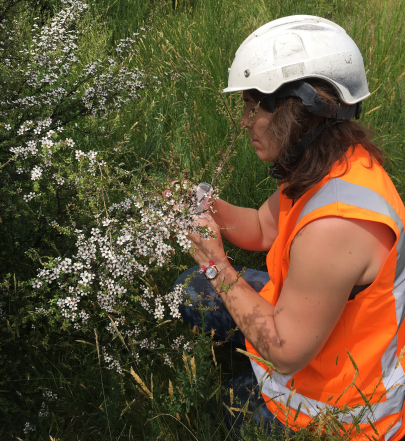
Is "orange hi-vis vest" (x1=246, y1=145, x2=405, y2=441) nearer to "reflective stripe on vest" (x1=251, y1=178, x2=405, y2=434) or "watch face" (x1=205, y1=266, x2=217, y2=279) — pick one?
"reflective stripe on vest" (x1=251, y1=178, x2=405, y2=434)

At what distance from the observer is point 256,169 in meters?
3.54

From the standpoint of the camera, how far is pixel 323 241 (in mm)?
1665

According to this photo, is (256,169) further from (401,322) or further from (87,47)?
(87,47)

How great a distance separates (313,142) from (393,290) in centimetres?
79

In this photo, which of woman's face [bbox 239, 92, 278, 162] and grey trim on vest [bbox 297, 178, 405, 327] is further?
woman's face [bbox 239, 92, 278, 162]

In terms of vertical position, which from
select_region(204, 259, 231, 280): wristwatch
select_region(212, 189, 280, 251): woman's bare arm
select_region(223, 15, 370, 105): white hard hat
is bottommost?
select_region(212, 189, 280, 251): woman's bare arm

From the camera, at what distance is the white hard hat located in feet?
6.12

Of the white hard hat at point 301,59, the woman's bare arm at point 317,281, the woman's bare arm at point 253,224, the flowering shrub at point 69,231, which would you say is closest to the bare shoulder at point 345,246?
the woman's bare arm at point 317,281

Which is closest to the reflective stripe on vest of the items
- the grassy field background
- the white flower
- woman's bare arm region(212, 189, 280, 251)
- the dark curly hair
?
the dark curly hair

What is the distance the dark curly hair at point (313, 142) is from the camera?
1877mm

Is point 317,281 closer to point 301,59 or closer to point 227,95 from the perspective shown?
point 301,59

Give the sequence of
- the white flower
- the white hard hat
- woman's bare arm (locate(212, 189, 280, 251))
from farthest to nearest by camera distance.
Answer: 1. woman's bare arm (locate(212, 189, 280, 251))
2. the white hard hat
3. the white flower

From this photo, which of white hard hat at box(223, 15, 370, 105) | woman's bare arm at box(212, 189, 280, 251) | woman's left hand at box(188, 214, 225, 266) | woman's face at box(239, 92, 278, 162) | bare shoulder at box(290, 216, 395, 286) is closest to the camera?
bare shoulder at box(290, 216, 395, 286)

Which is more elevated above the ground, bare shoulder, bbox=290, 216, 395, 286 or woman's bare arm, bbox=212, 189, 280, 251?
bare shoulder, bbox=290, 216, 395, 286
